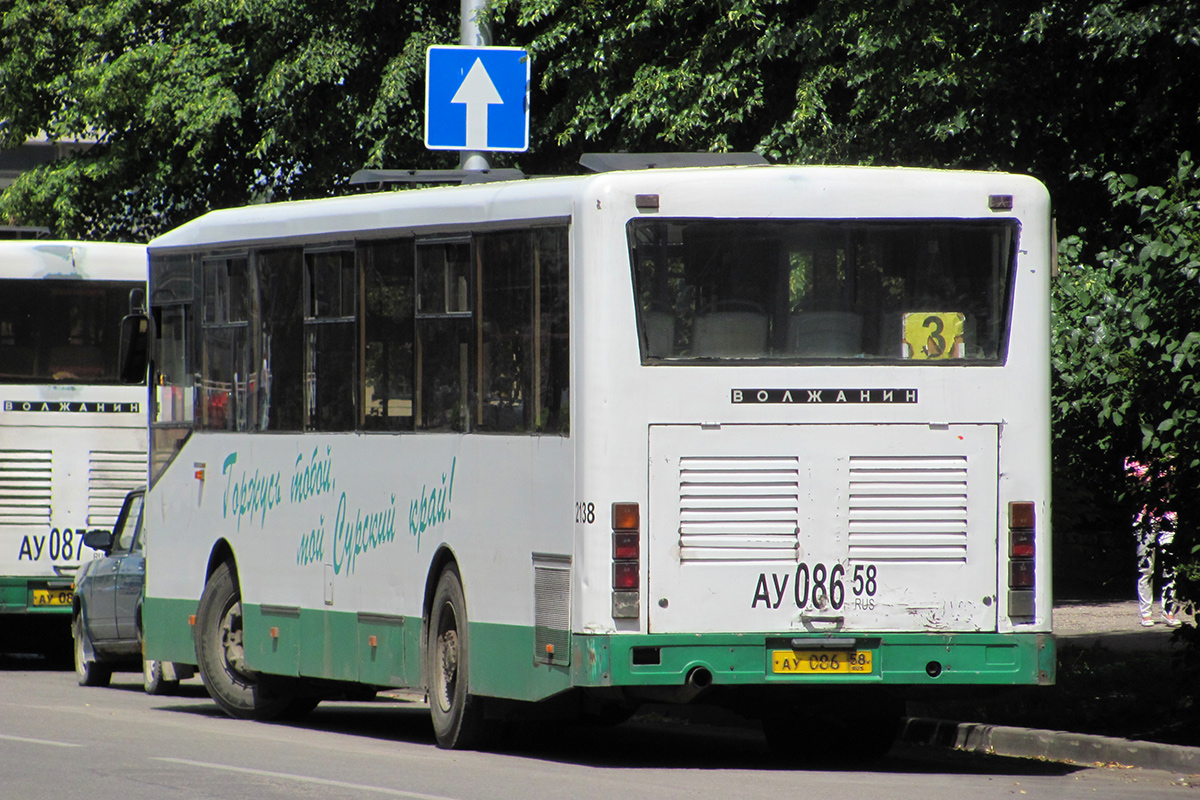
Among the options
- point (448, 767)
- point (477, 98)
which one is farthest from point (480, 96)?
point (448, 767)

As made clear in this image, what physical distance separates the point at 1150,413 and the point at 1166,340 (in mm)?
523

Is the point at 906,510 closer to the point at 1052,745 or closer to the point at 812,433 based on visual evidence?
the point at 812,433

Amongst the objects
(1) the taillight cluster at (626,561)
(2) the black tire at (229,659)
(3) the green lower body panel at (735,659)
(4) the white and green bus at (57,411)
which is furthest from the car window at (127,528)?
(1) the taillight cluster at (626,561)

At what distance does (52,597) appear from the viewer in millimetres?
20250

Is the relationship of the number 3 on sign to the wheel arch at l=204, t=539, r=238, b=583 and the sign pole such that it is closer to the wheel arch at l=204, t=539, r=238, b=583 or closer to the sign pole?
the sign pole

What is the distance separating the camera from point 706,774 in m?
11.2

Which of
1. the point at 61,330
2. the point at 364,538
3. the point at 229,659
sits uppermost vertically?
the point at 61,330

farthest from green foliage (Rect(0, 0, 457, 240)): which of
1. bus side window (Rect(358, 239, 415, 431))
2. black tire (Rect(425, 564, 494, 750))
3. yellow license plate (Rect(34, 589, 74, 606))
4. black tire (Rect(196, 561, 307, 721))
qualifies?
black tire (Rect(425, 564, 494, 750))

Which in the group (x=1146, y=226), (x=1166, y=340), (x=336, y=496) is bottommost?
(x=336, y=496)

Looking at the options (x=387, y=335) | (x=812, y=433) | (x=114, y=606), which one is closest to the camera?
(x=812, y=433)

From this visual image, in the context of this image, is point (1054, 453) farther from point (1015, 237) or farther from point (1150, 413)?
point (1015, 237)

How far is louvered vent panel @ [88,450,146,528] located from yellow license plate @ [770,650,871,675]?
1068 cm

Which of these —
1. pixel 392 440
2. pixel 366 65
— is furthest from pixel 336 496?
pixel 366 65

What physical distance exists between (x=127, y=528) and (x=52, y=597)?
64.1 inches
